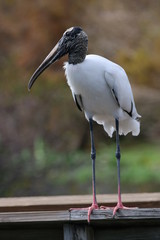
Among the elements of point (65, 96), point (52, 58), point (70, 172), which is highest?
point (65, 96)

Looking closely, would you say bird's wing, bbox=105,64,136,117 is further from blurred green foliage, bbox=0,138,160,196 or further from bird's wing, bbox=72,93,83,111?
blurred green foliage, bbox=0,138,160,196

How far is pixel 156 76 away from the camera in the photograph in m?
12.8

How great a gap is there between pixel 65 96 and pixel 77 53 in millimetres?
11861

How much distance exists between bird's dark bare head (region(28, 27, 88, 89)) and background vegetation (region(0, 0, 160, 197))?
4.95m

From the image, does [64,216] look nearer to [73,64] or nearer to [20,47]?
[73,64]

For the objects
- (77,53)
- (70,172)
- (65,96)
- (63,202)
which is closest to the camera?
(63,202)

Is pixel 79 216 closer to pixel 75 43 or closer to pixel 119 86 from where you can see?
pixel 119 86

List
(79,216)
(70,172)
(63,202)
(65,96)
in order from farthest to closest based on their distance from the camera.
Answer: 1. (65,96)
2. (70,172)
3. (63,202)
4. (79,216)

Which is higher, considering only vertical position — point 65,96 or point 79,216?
point 65,96

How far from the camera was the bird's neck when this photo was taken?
356 centimetres

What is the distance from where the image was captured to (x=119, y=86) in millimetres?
3590

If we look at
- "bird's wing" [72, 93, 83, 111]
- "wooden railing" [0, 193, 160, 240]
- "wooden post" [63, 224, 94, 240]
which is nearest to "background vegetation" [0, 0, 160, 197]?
"bird's wing" [72, 93, 83, 111]

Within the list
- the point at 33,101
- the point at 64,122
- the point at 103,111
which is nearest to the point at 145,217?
the point at 103,111

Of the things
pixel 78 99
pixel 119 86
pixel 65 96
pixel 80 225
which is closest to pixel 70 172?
pixel 65 96
